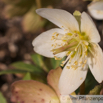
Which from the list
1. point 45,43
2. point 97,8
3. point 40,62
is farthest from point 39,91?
point 40,62

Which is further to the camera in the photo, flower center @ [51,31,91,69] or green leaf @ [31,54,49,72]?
green leaf @ [31,54,49,72]

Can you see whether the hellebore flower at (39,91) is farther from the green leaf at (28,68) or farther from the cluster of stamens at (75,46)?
the green leaf at (28,68)

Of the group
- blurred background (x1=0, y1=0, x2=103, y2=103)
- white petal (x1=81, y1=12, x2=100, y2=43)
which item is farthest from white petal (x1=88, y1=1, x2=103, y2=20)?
blurred background (x1=0, y1=0, x2=103, y2=103)

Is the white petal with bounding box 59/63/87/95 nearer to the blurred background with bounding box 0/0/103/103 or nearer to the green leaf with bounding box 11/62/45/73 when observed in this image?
the green leaf with bounding box 11/62/45/73

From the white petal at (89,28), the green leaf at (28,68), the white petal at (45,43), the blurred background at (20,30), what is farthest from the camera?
the blurred background at (20,30)

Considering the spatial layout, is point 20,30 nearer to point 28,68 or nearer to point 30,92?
point 28,68

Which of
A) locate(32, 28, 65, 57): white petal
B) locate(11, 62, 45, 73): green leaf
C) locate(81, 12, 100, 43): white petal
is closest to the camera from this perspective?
locate(81, 12, 100, 43): white petal

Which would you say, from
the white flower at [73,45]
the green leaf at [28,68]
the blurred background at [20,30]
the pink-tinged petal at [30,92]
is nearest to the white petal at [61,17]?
the white flower at [73,45]

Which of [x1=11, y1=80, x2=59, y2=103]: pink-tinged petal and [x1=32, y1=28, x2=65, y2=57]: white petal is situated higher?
[x1=32, y1=28, x2=65, y2=57]: white petal

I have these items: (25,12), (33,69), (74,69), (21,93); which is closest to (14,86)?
(21,93)
